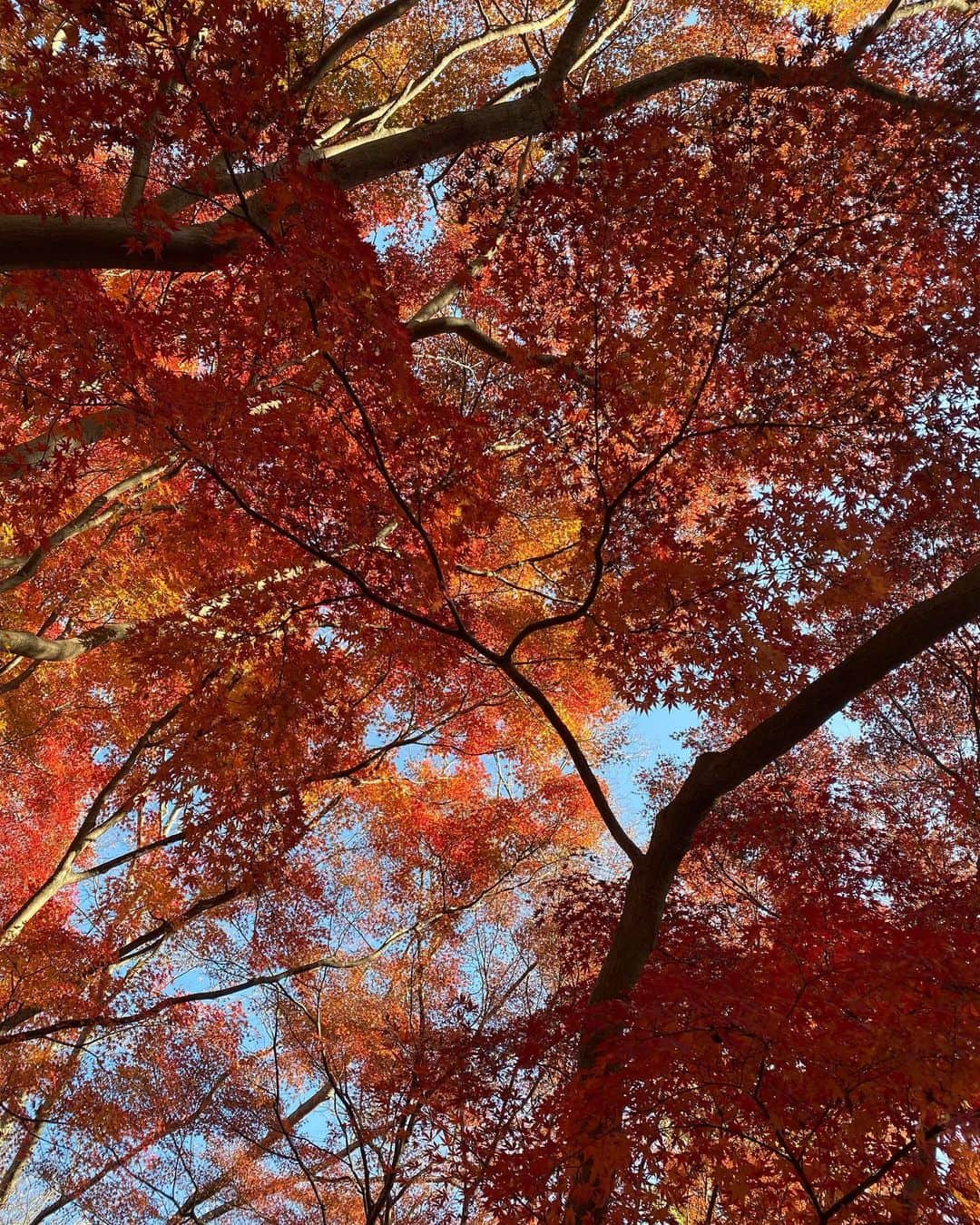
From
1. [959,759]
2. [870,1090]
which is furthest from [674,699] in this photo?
[959,759]

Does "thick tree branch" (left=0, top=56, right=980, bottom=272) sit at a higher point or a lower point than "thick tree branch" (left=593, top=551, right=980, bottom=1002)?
higher

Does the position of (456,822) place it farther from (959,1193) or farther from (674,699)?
(959,1193)

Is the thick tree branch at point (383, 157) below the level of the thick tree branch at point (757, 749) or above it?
above

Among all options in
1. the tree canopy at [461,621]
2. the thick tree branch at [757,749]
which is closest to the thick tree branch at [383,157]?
the tree canopy at [461,621]

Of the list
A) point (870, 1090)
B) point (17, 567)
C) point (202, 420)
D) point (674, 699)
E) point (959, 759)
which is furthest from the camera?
point (959, 759)

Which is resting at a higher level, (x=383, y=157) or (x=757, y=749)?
(x=383, y=157)

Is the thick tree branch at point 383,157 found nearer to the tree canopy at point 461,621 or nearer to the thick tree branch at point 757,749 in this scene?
the tree canopy at point 461,621

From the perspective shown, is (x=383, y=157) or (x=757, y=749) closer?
(x=757, y=749)

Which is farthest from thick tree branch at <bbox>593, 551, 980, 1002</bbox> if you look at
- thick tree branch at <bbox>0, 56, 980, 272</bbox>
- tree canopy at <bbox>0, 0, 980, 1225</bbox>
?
thick tree branch at <bbox>0, 56, 980, 272</bbox>

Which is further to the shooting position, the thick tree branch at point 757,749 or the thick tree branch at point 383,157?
the thick tree branch at point 383,157

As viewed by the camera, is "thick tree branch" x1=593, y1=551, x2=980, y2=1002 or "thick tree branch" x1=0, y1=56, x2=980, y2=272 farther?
"thick tree branch" x1=0, y1=56, x2=980, y2=272

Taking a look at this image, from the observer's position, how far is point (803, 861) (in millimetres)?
6629

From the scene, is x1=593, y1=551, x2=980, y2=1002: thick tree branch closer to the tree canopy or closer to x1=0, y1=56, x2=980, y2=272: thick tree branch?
the tree canopy

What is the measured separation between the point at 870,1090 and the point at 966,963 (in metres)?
0.98
